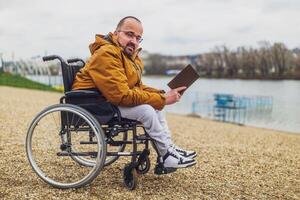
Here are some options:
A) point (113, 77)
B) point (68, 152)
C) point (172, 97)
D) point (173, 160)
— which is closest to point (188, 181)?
point (173, 160)

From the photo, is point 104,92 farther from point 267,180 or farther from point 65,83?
point 267,180

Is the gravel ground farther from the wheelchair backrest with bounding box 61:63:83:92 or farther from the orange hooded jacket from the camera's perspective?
the wheelchair backrest with bounding box 61:63:83:92

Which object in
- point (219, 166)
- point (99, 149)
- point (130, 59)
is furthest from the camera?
point (219, 166)

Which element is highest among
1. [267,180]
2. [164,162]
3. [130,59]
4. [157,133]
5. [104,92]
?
[130,59]

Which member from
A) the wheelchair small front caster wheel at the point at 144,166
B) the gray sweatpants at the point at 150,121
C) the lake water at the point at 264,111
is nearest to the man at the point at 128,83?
the gray sweatpants at the point at 150,121

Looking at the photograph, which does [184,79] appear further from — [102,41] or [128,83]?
[102,41]

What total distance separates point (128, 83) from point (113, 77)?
256 mm

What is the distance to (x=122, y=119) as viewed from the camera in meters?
4.13

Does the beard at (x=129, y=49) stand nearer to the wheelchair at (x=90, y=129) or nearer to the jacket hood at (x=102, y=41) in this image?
the jacket hood at (x=102, y=41)

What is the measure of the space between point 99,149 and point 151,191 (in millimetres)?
700

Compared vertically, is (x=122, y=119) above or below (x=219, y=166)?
above

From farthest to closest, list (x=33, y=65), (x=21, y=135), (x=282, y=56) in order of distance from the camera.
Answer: (x=282, y=56) < (x=33, y=65) < (x=21, y=135)

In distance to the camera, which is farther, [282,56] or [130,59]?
[282,56]

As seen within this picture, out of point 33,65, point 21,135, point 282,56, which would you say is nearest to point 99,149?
point 21,135
